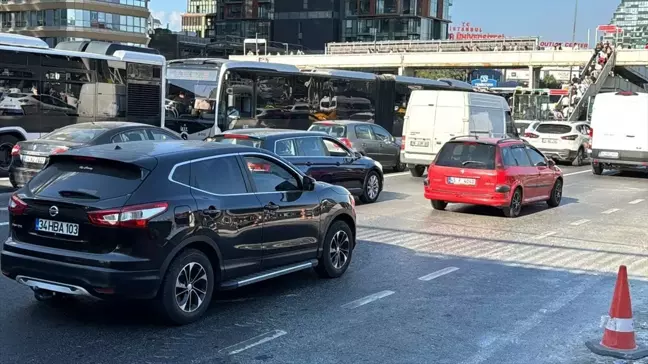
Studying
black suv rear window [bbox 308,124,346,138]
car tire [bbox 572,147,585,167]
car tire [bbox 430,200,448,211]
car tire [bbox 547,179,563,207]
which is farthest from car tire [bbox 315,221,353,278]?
car tire [bbox 572,147,585,167]

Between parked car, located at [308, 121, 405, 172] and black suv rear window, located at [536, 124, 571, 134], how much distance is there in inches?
328

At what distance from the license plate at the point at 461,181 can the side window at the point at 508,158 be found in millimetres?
733

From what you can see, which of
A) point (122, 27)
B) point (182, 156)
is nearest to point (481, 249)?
point (182, 156)

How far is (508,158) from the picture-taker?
14.2 metres

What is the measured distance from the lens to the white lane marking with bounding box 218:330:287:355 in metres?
5.72

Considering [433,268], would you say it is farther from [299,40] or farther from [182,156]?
[299,40]

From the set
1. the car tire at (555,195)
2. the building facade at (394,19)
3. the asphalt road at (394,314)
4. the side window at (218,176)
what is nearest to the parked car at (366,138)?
the car tire at (555,195)

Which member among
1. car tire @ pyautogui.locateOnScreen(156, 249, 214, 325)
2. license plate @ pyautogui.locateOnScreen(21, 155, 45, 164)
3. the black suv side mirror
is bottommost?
car tire @ pyautogui.locateOnScreen(156, 249, 214, 325)

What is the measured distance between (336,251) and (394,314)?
1.65 meters

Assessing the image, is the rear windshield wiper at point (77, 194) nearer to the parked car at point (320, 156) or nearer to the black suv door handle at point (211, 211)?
the black suv door handle at point (211, 211)

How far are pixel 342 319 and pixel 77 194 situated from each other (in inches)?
102

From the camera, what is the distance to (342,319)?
6.72 m

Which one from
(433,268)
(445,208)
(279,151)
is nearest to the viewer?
(433,268)

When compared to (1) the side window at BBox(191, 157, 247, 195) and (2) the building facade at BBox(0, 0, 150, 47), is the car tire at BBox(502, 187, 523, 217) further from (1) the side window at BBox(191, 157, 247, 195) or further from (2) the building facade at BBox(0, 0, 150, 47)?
(2) the building facade at BBox(0, 0, 150, 47)
